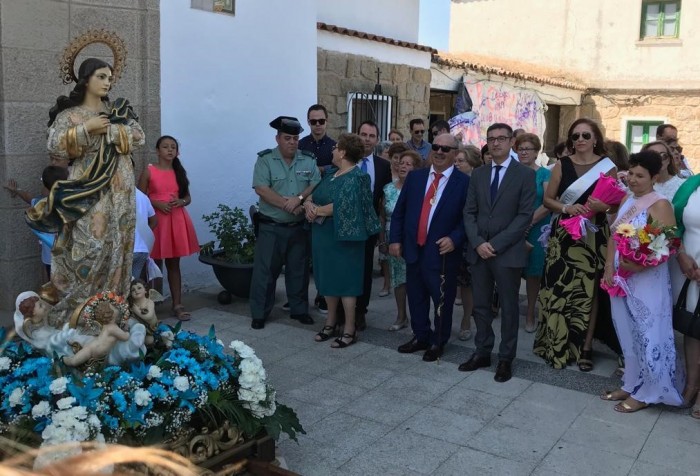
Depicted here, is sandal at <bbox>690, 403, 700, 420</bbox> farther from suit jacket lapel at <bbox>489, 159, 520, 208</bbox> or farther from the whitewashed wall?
the whitewashed wall

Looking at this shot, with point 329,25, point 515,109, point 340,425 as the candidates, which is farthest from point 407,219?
point 515,109

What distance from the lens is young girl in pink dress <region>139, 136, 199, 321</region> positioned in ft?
21.4

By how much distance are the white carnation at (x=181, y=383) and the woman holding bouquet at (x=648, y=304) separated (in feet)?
9.21

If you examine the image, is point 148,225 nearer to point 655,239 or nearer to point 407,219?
point 407,219

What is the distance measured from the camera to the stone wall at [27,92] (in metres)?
5.93

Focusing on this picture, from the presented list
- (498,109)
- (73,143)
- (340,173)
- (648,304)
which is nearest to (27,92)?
(73,143)

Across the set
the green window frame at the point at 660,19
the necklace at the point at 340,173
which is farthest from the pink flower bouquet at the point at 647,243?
the green window frame at the point at 660,19

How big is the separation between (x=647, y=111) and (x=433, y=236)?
52.4 ft

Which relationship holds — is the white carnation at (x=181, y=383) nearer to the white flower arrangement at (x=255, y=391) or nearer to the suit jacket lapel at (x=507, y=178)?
the white flower arrangement at (x=255, y=391)

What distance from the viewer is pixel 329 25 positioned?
32.5ft

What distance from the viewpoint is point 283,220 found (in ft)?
21.1

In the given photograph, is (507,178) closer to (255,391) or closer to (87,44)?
(255,391)

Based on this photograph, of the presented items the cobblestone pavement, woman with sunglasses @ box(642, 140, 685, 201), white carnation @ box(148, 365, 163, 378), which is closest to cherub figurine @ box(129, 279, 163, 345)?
white carnation @ box(148, 365, 163, 378)

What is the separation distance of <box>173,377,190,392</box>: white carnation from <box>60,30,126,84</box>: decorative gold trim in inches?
71.0
